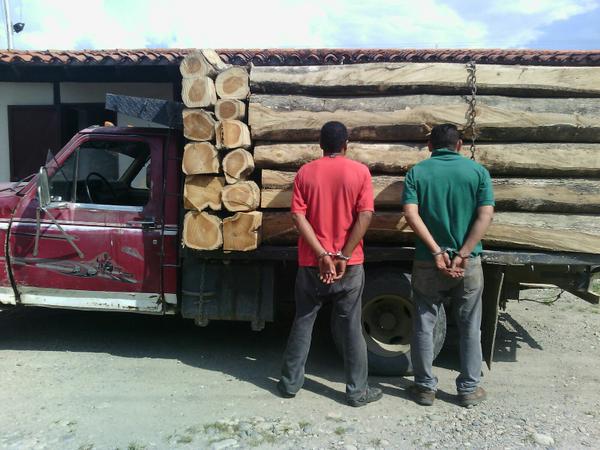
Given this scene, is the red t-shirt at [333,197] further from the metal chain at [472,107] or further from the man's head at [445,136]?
the metal chain at [472,107]

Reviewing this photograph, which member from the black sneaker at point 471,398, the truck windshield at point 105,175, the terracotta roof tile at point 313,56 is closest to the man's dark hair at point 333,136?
the truck windshield at point 105,175

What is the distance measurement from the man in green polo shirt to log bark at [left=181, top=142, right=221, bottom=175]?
143 cm

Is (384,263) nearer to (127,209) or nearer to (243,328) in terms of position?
(243,328)

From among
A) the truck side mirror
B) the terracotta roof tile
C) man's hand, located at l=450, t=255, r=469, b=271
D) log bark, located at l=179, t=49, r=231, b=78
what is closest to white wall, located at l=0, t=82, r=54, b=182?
the terracotta roof tile

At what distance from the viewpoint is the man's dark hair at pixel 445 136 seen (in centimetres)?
370

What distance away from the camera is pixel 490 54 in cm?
841

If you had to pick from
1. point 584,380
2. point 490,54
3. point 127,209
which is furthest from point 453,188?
point 490,54

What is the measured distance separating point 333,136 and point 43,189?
2459mm

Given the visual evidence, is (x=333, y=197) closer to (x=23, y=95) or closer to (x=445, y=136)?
(x=445, y=136)

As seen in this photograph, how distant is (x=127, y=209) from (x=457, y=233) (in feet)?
8.95

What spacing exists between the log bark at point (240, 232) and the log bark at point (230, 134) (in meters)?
0.53

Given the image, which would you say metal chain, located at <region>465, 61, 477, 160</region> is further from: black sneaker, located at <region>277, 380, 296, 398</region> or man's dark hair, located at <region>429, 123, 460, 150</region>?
black sneaker, located at <region>277, 380, 296, 398</region>

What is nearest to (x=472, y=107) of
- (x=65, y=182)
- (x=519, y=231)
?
(x=519, y=231)

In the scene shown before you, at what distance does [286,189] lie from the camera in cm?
416
